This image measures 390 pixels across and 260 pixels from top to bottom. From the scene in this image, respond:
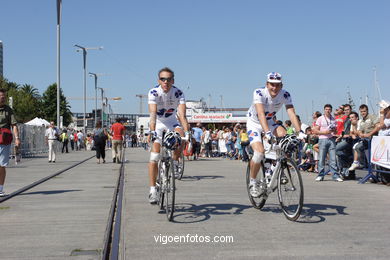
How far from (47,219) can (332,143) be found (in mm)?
8311

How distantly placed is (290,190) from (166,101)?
2.37 m

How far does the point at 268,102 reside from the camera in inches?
283

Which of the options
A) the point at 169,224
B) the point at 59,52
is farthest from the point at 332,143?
the point at 59,52

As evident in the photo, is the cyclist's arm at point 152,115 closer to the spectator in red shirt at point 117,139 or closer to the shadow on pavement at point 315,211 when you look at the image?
the shadow on pavement at point 315,211

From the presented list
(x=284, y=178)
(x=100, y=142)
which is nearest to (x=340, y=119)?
(x=284, y=178)

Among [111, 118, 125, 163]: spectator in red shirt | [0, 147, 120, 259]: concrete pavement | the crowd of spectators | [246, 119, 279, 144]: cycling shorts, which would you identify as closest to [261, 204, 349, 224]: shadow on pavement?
[246, 119, 279, 144]: cycling shorts

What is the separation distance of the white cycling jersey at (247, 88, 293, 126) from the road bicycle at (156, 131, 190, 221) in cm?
105

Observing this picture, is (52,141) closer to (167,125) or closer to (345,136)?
(345,136)

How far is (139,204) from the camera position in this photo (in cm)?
822

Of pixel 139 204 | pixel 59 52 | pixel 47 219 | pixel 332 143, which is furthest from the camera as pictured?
pixel 59 52

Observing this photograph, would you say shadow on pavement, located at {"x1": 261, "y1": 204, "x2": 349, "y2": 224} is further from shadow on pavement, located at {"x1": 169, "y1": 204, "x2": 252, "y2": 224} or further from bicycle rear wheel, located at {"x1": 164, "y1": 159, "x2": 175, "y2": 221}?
bicycle rear wheel, located at {"x1": 164, "y1": 159, "x2": 175, "y2": 221}

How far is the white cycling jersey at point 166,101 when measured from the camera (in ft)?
25.2

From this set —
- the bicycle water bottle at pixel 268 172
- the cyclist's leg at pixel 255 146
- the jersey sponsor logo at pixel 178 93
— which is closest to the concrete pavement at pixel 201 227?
the bicycle water bottle at pixel 268 172

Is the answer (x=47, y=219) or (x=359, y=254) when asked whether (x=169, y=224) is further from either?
(x=359, y=254)
